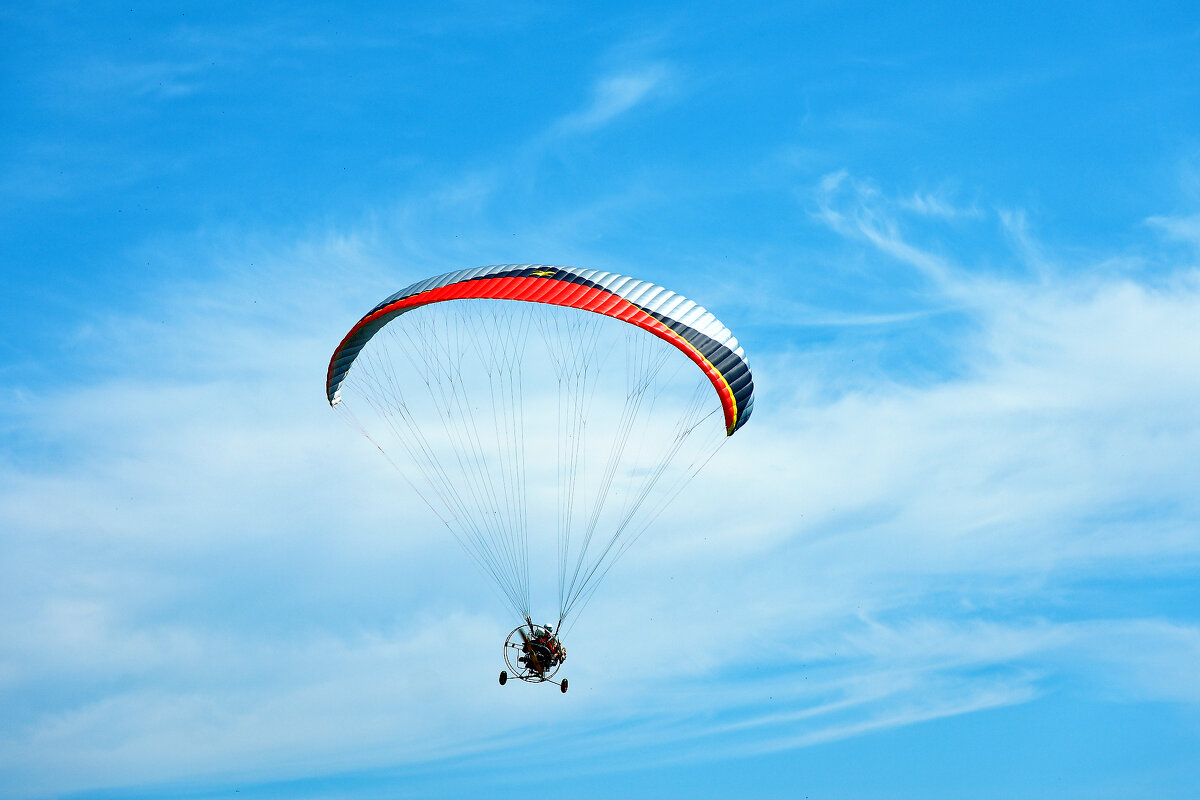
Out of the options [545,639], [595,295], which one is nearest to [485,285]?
[595,295]

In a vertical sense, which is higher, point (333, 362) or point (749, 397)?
point (333, 362)

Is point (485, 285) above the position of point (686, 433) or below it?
above

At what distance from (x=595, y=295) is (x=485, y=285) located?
2812 millimetres

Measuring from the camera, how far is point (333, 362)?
152ft

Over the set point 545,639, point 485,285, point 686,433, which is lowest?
point 545,639

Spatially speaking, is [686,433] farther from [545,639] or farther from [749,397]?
[545,639]

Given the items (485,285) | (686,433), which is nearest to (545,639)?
(686,433)

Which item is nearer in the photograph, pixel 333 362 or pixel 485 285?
pixel 485 285

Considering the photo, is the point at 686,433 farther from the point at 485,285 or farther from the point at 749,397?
the point at 485,285

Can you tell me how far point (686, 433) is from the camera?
43.3 m

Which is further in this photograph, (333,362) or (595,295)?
(333,362)

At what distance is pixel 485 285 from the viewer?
42.1 metres

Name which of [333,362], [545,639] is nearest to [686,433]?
[545,639]

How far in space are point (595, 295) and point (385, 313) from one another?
19.2ft
